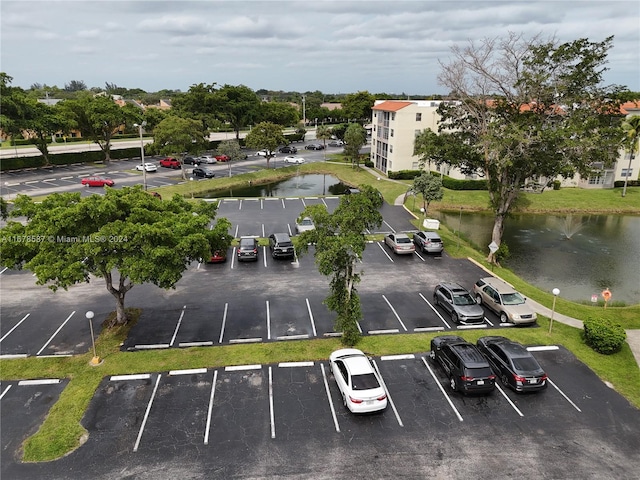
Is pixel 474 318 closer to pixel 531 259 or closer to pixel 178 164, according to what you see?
pixel 531 259

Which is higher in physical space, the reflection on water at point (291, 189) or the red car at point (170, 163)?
the red car at point (170, 163)

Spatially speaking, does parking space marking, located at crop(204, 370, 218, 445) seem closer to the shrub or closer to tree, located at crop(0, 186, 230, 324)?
tree, located at crop(0, 186, 230, 324)

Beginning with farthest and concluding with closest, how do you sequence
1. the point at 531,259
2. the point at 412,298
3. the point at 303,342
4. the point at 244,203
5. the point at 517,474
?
the point at 244,203 < the point at 531,259 < the point at 412,298 < the point at 303,342 < the point at 517,474

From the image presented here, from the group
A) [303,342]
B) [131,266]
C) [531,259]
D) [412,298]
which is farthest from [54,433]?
[531,259]

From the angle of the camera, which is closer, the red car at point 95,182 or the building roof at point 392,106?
the red car at point 95,182

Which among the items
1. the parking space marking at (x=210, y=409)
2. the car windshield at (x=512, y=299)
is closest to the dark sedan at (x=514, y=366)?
the car windshield at (x=512, y=299)

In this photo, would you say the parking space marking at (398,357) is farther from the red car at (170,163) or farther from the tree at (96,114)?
the tree at (96,114)
